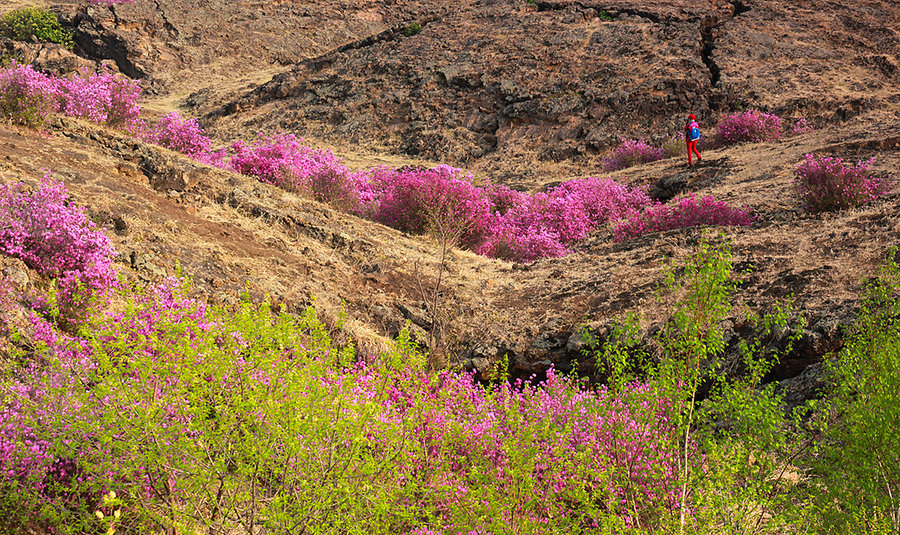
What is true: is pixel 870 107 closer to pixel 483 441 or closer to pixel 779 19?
pixel 779 19

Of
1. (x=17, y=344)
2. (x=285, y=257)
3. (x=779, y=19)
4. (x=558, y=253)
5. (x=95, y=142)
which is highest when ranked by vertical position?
(x=779, y=19)

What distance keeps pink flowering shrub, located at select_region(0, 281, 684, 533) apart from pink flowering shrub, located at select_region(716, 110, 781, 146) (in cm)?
2252

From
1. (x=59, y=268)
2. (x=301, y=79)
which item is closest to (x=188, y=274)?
(x=59, y=268)

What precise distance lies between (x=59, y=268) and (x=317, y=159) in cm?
1070

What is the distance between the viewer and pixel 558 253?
1648cm

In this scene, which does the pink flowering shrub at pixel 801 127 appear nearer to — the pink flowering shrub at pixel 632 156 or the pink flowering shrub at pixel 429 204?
the pink flowering shrub at pixel 632 156

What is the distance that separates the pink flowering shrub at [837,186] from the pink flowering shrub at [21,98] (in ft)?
52.6

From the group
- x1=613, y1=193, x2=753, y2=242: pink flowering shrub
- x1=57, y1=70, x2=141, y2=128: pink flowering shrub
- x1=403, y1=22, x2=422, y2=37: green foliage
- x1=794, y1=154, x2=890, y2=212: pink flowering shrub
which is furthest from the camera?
x1=403, y1=22, x2=422, y2=37: green foliage

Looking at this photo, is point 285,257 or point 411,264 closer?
point 285,257

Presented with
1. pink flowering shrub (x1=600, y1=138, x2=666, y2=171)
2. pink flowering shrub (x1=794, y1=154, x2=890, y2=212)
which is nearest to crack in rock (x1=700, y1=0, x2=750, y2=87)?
pink flowering shrub (x1=600, y1=138, x2=666, y2=171)

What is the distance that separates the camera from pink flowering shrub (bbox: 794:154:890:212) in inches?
536

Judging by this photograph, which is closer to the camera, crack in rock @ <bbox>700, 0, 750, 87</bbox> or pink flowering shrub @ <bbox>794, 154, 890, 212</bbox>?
pink flowering shrub @ <bbox>794, 154, 890, 212</bbox>

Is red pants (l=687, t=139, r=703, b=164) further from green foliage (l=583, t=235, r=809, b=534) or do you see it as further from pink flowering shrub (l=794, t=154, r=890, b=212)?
green foliage (l=583, t=235, r=809, b=534)

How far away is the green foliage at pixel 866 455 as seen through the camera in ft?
14.4
